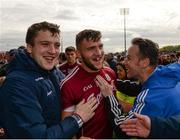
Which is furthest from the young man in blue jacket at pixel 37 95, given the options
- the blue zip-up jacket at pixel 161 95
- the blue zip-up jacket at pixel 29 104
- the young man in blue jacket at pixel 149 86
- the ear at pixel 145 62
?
the ear at pixel 145 62

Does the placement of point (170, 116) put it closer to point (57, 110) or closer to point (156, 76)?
point (156, 76)

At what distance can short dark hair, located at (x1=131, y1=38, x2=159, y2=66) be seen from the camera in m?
3.72

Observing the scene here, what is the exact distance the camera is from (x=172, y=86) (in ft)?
10.5

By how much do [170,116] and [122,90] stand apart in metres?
2.48

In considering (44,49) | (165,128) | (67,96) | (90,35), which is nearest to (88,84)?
(67,96)

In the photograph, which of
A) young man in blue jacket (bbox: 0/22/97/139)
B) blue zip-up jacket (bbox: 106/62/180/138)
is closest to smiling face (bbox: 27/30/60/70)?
young man in blue jacket (bbox: 0/22/97/139)

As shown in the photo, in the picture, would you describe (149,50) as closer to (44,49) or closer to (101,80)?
(101,80)

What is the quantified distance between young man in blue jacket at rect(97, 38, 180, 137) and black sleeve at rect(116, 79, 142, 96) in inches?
62.6

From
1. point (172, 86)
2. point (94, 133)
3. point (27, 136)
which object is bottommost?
point (94, 133)

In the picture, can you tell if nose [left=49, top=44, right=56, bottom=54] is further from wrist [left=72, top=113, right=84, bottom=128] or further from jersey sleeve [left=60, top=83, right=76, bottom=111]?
wrist [left=72, top=113, right=84, bottom=128]

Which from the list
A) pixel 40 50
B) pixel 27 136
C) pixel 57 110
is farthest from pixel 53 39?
pixel 27 136

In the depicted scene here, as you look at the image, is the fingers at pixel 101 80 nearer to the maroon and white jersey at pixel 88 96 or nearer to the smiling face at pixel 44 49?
the maroon and white jersey at pixel 88 96

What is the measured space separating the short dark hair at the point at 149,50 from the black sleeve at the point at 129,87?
1672 mm

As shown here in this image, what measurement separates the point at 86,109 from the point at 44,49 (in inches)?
26.6
